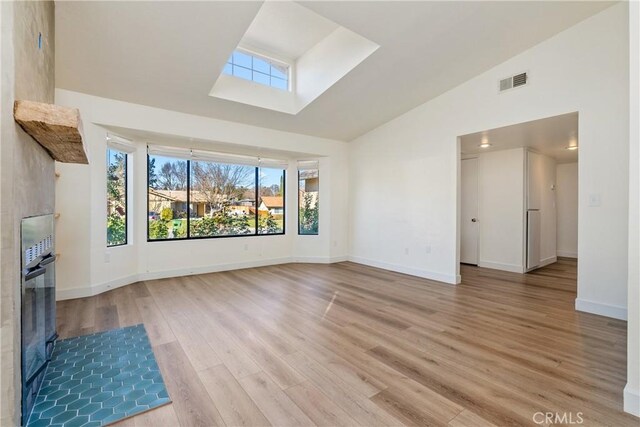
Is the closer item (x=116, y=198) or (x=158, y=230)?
(x=116, y=198)

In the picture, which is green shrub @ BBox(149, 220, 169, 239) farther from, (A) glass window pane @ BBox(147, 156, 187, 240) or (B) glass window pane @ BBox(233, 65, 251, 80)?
(B) glass window pane @ BBox(233, 65, 251, 80)

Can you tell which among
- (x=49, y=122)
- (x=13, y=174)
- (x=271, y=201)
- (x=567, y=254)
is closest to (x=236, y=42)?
(x=49, y=122)

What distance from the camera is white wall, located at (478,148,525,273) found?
5254 mm

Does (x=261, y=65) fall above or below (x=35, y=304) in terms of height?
above

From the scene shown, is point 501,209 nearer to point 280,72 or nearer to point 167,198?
point 280,72

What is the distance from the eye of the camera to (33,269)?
1.70 meters

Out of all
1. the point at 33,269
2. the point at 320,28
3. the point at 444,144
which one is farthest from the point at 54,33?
the point at 444,144

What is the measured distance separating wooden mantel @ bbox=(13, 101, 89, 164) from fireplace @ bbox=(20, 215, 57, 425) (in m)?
0.48

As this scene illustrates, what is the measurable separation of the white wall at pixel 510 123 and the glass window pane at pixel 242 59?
2.69 m

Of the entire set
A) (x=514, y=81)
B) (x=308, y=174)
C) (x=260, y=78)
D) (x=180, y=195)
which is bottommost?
(x=180, y=195)

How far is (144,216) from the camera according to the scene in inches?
183

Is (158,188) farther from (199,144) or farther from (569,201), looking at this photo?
(569,201)

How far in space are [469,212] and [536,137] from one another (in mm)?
1914

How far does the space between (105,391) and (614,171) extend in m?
5.02
